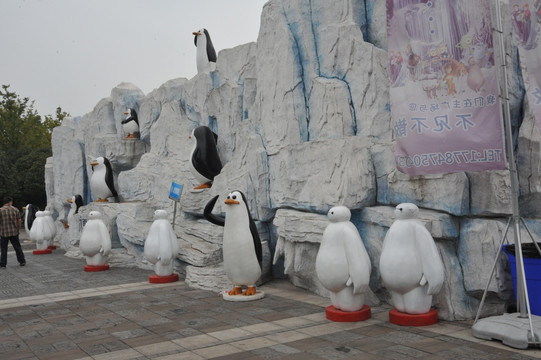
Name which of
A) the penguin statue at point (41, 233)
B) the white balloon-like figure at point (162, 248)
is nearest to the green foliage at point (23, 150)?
the penguin statue at point (41, 233)

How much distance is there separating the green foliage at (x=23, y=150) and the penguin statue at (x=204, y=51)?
549 inches

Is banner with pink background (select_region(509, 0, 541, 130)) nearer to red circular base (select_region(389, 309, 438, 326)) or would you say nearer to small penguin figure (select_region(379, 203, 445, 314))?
small penguin figure (select_region(379, 203, 445, 314))

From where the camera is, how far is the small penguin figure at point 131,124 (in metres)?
12.9

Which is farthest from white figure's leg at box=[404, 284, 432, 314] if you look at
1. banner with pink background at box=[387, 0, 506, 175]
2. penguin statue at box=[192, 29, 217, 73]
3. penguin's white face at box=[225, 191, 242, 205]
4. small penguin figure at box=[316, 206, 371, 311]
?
penguin statue at box=[192, 29, 217, 73]

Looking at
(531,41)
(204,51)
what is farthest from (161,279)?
(531,41)

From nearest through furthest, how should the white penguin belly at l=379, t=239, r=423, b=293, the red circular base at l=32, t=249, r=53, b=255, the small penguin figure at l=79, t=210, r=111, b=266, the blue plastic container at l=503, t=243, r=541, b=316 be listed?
1. the blue plastic container at l=503, t=243, r=541, b=316
2. the white penguin belly at l=379, t=239, r=423, b=293
3. the small penguin figure at l=79, t=210, r=111, b=266
4. the red circular base at l=32, t=249, r=53, b=255

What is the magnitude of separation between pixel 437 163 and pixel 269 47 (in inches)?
145

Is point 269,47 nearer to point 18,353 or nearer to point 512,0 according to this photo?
point 512,0

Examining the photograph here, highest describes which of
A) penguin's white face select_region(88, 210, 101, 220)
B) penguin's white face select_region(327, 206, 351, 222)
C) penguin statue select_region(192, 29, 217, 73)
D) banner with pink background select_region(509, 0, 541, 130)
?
penguin statue select_region(192, 29, 217, 73)

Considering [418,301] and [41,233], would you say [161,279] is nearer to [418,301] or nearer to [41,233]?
[418,301]

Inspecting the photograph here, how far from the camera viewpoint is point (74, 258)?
1146 centimetres

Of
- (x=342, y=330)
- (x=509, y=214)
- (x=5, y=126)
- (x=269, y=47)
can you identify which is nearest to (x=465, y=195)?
(x=509, y=214)

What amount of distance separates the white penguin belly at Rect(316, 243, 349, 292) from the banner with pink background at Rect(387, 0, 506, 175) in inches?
40.9

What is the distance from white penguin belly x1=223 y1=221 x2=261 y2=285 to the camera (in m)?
6.21
